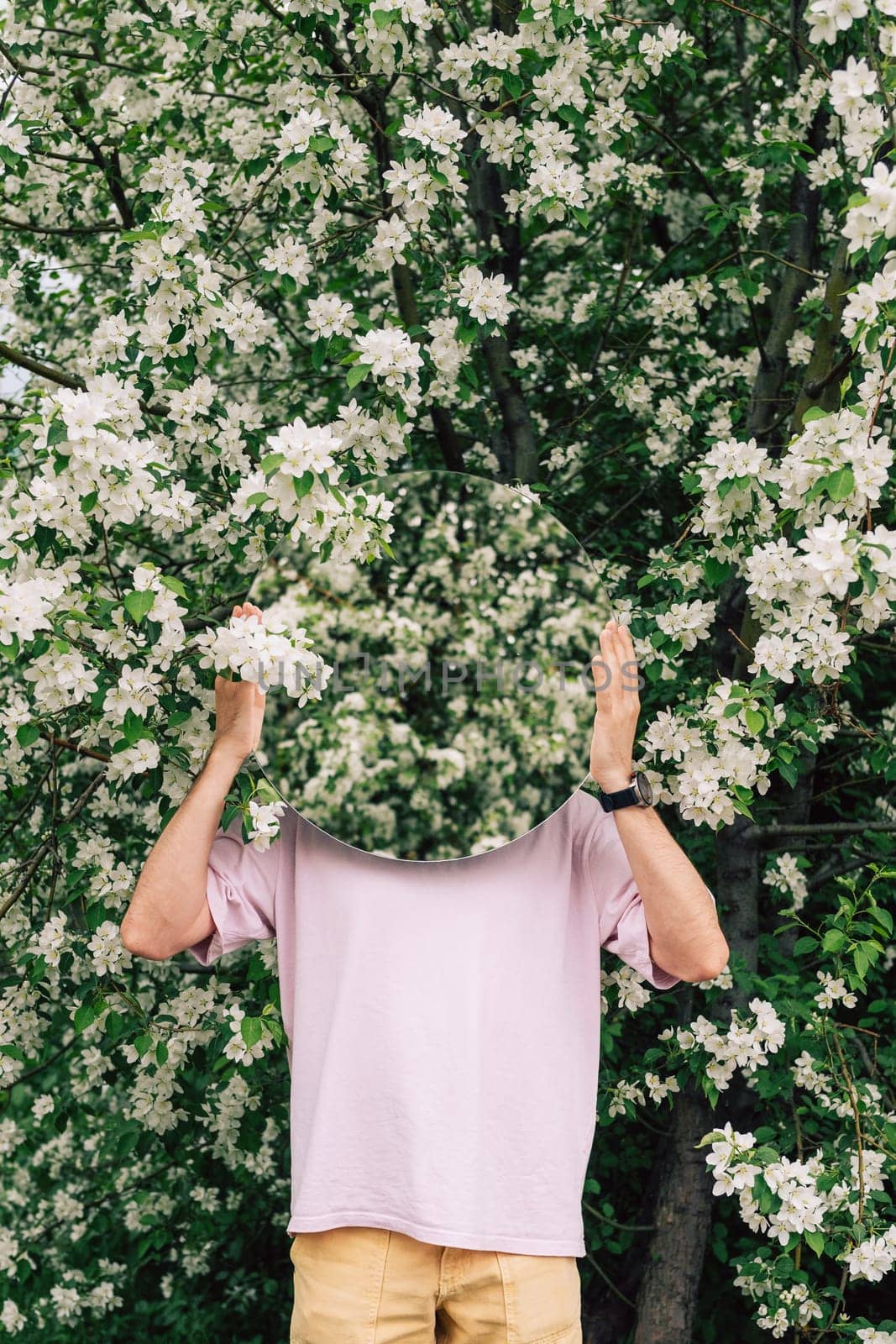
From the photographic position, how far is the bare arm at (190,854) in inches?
Answer: 79.0

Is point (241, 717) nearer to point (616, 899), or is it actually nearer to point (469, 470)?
point (616, 899)

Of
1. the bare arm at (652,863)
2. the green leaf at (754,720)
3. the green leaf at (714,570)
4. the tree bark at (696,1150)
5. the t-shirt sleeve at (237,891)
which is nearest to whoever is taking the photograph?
the bare arm at (652,863)

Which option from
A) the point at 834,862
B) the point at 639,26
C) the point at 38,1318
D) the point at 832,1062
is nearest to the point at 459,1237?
the point at 832,1062

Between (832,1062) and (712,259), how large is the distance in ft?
8.35

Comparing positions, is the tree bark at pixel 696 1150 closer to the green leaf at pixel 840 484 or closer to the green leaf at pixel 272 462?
the green leaf at pixel 840 484

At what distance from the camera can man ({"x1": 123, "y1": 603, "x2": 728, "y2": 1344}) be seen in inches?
74.5

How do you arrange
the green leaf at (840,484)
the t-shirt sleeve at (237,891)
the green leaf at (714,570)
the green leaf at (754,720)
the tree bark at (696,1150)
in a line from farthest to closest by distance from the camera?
the tree bark at (696,1150), the green leaf at (714,570), the green leaf at (754,720), the t-shirt sleeve at (237,891), the green leaf at (840,484)

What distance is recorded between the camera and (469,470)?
3.62 metres

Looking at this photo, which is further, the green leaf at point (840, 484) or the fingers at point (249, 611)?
the fingers at point (249, 611)

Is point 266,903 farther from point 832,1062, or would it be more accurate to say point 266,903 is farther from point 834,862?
point 834,862

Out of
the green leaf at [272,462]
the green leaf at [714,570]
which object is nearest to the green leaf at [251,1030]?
the green leaf at [272,462]

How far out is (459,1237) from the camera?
186 centimetres

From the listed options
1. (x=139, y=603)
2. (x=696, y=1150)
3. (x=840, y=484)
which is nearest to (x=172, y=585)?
(x=139, y=603)

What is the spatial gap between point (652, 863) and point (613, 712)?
26cm
